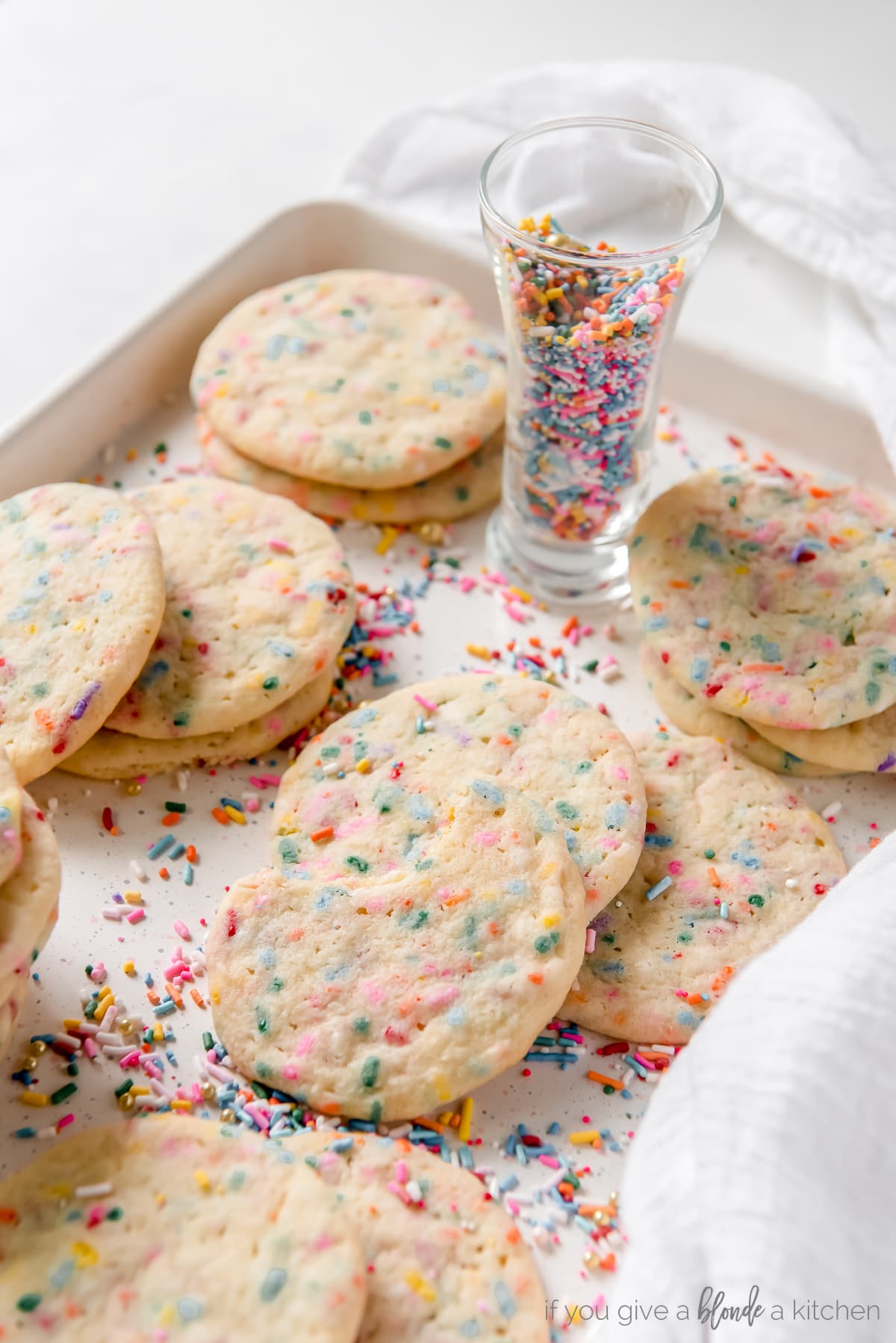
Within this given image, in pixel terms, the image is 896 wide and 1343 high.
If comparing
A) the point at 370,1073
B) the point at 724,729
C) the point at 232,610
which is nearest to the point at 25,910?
the point at 370,1073

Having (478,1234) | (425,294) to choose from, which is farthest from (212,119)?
(478,1234)

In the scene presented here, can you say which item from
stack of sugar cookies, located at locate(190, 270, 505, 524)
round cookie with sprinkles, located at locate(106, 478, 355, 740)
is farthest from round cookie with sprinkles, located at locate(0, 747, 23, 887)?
stack of sugar cookies, located at locate(190, 270, 505, 524)

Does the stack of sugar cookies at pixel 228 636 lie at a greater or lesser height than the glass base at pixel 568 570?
greater

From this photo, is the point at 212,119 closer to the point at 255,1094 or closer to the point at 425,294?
the point at 425,294

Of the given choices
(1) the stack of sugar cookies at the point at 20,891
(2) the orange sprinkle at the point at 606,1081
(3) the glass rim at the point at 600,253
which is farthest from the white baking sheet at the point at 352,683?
(3) the glass rim at the point at 600,253

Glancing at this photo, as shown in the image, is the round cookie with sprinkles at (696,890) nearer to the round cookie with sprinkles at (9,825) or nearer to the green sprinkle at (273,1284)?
the green sprinkle at (273,1284)

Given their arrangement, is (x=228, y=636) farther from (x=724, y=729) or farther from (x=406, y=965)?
(x=724, y=729)
